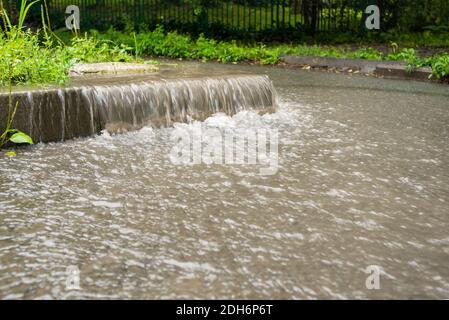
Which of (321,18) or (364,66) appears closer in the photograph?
(364,66)

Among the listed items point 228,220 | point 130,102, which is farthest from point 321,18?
point 228,220

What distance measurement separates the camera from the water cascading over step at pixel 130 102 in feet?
14.2

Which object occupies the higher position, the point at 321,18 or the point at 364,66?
the point at 321,18

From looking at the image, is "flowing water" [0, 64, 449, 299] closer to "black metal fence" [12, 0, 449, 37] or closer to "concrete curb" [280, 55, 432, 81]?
"concrete curb" [280, 55, 432, 81]

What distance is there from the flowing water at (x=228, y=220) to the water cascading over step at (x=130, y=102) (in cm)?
18

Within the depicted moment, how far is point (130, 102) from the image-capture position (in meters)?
4.97

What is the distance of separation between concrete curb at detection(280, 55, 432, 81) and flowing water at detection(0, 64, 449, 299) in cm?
425

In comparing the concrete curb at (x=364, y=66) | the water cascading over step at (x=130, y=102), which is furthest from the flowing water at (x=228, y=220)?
the concrete curb at (x=364, y=66)

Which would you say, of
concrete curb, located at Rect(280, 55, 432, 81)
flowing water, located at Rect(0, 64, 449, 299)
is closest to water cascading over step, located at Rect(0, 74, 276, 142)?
flowing water, located at Rect(0, 64, 449, 299)

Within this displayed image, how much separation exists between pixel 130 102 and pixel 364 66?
6.10m

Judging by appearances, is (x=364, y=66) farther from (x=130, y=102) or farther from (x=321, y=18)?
(x=130, y=102)

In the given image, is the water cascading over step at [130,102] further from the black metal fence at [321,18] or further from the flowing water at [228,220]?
the black metal fence at [321,18]

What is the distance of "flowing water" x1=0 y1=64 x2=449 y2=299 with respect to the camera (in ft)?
6.86

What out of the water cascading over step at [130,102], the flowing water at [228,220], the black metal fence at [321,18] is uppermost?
the black metal fence at [321,18]
